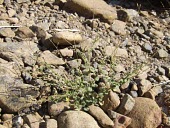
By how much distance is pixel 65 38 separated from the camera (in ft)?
8.20

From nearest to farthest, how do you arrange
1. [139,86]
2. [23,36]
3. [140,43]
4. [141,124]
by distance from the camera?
[141,124] < [139,86] < [23,36] < [140,43]

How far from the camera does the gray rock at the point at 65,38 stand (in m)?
2.50

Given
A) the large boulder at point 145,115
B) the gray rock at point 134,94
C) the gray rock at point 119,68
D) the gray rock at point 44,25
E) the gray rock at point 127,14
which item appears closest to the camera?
the large boulder at point 145,115

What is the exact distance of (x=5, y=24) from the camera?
2.65 meters

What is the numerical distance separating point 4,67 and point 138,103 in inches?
31.0

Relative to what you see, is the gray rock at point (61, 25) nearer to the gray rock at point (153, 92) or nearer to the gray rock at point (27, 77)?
→ the gray rock at point (27, 77)

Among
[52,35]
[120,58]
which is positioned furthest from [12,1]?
[120,58]

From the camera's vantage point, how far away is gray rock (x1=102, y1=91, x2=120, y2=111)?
2299mm

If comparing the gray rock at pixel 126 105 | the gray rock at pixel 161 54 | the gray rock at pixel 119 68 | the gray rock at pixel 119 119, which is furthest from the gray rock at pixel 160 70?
the gray rock at pixel 119 119

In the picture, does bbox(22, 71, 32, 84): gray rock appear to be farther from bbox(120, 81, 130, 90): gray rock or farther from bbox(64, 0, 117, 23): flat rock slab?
bbox(64, 0, 117, 23): flat rock slab

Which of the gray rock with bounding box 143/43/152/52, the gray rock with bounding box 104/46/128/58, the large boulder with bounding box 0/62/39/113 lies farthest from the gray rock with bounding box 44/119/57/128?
A: the gray rock with bounding box 143/43/152/52

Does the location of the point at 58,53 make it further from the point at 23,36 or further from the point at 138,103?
the point at 138,103

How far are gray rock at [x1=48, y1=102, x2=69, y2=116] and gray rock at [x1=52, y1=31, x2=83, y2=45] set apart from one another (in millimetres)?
434

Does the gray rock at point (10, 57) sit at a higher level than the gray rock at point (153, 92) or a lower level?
higher
